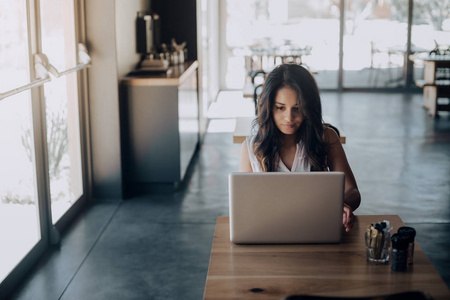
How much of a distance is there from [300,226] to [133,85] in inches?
125

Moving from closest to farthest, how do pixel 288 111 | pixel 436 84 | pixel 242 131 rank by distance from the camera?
pixel 288 111 < pixel 242 131 < pixel 436 84

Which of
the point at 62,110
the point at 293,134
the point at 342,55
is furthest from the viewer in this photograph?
the point at 342,55

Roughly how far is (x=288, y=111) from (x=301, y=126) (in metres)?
0.11

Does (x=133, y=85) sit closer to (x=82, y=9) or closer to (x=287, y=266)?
(x=82, y=9)

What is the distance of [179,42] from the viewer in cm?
652

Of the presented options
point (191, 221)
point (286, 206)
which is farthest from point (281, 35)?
point (286, 206)

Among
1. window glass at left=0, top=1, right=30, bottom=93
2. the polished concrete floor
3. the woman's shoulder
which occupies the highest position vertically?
window glass at left=0, top=1, right=30, bottom=93

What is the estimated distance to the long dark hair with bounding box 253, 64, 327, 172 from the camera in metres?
2.17

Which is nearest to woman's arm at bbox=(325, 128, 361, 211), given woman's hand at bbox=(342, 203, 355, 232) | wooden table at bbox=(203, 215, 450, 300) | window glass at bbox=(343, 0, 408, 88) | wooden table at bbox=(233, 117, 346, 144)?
woman's hand at bbox=(342, 203, 355, 232)

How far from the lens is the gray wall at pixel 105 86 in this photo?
4352 millimetres

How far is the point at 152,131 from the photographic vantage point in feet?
15.7

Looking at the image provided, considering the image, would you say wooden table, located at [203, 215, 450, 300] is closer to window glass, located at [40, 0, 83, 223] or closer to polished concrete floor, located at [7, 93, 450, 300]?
polished concrete floor, located at [7, 93, 450, 300]

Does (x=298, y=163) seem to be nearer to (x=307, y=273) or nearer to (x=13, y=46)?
(x=307, y=273)

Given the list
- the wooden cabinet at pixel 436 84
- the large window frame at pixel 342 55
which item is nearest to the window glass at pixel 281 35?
the large window frame at pixel 342 55
